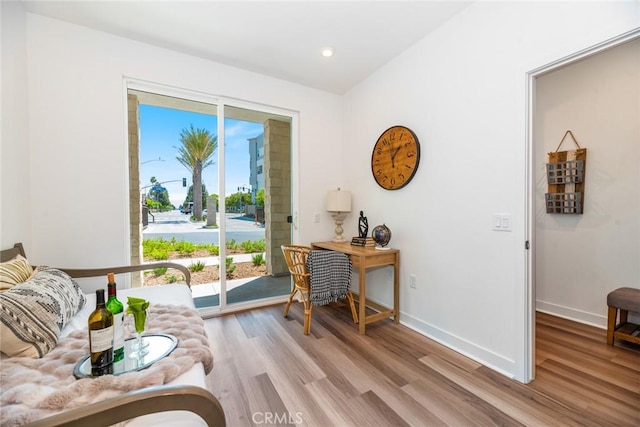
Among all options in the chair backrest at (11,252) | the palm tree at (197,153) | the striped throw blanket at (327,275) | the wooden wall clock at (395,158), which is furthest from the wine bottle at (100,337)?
the wooden wall clock at (395,158)

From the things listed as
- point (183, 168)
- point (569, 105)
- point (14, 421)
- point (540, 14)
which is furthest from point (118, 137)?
point (569, 105)

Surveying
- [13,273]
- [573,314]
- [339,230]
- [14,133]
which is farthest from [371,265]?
[14,133]

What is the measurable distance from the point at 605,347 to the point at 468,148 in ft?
6.64

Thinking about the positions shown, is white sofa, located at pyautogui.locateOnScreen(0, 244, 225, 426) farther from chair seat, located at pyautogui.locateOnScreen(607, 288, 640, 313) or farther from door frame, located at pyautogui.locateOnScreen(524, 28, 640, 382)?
chair seat, located at pyautogui.locateOnScreen(607, 288, 640, 313)

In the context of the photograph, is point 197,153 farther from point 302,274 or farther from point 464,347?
point 464,347

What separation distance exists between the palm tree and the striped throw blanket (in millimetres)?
1455

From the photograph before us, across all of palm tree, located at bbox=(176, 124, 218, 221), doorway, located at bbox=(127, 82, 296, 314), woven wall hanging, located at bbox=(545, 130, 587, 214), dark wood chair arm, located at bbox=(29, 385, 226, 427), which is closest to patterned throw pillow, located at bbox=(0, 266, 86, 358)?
dark wood chair arm, located at bbox=(29, 385, 226, 427)

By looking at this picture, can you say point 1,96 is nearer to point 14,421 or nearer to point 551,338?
point 14,421

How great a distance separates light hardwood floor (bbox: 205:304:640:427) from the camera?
154 centimetres

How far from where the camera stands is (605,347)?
7.29 ft

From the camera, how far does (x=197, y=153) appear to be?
2986 mm

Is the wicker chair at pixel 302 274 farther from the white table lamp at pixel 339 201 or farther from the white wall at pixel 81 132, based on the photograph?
the white wall at pixel 81 132

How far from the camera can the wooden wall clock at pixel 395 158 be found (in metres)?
2.66

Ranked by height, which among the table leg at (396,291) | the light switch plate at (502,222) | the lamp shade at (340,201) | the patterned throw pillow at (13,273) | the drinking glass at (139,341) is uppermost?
Result: the lamp shade at (340,201)
